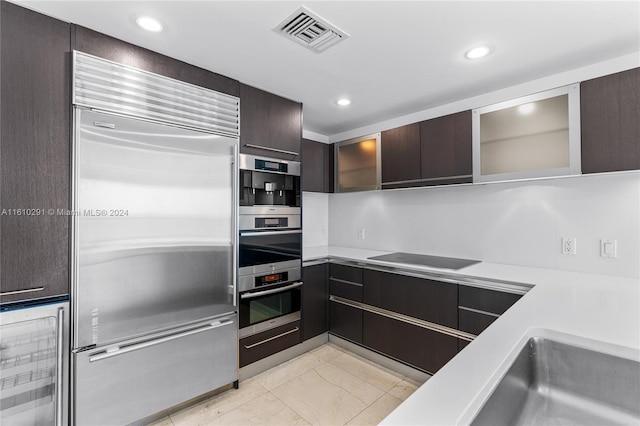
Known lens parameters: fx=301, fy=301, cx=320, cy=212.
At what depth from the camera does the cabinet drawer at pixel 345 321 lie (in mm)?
2781

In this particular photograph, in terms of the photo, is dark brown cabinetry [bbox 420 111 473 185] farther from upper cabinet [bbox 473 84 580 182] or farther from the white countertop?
the white countertop

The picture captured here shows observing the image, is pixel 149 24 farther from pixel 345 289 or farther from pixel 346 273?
pixel 345 289

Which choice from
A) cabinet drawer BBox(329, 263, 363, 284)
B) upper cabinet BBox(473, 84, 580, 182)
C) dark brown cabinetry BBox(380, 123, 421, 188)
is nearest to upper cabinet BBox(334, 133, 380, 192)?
dark brown cabinetry BBox(380, 123, 421, 188)

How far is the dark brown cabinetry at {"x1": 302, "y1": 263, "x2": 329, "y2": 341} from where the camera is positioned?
2789 millimetres

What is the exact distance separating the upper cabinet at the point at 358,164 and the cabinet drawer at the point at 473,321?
1.42 meters

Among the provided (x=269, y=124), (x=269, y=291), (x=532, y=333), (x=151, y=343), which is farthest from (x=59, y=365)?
(x=532, y=333)

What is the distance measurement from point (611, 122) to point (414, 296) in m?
1.66

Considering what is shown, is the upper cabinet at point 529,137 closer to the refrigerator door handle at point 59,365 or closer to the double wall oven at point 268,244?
the double wall oven at point 268,244

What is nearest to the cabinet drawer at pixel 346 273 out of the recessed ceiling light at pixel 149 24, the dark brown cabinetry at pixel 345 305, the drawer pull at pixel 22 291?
the dark brown cabinetry at pixel 345 305

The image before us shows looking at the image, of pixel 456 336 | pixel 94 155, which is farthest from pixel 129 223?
pixel 456 336

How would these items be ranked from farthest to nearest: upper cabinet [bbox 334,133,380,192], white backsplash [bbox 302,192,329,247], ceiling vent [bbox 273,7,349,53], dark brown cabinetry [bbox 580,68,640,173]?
white backsplash [bbox 302,192,329,247], upper cabinet [bbox 334,133,380,192], dark brown cabinetry [bbox 580,68,640,173], ceiling vent [bbox 273,7,349,53]

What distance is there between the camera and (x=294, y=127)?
2.69m

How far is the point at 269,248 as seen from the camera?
8.04 feet

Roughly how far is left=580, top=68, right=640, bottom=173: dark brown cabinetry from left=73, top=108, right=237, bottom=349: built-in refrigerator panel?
234cm
